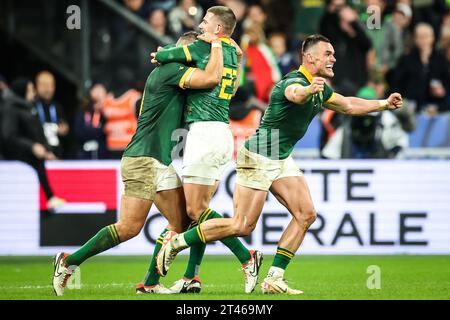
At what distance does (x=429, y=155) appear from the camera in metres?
16.7

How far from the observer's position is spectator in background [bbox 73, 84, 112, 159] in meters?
16.9

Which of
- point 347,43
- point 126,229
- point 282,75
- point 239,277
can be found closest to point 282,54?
point 282,75

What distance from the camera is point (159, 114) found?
33.4 ft

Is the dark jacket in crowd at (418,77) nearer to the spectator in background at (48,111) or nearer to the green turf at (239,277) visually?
the green turf at (239,277)

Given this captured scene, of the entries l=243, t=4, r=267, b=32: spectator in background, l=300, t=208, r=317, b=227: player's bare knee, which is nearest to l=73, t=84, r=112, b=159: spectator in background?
l=243, t=4, r=267, b=32: spectator in background

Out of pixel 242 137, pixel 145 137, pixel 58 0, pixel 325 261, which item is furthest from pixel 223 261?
pixel 58 0

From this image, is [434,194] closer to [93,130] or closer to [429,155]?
[429,155]

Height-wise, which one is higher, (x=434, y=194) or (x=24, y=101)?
(x=24, y=101)

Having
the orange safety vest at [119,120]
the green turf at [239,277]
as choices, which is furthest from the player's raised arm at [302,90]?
the orange safety vest at [119,120]

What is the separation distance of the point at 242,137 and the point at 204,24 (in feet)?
19.4

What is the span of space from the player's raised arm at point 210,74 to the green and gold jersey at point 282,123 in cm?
58

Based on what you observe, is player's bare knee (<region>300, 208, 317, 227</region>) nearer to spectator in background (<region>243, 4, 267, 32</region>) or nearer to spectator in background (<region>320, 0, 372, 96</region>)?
spectator in background (<region>320, 0, 372, 96</region>)

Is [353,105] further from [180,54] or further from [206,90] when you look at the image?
[180,54]

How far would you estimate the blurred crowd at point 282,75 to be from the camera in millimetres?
16297
